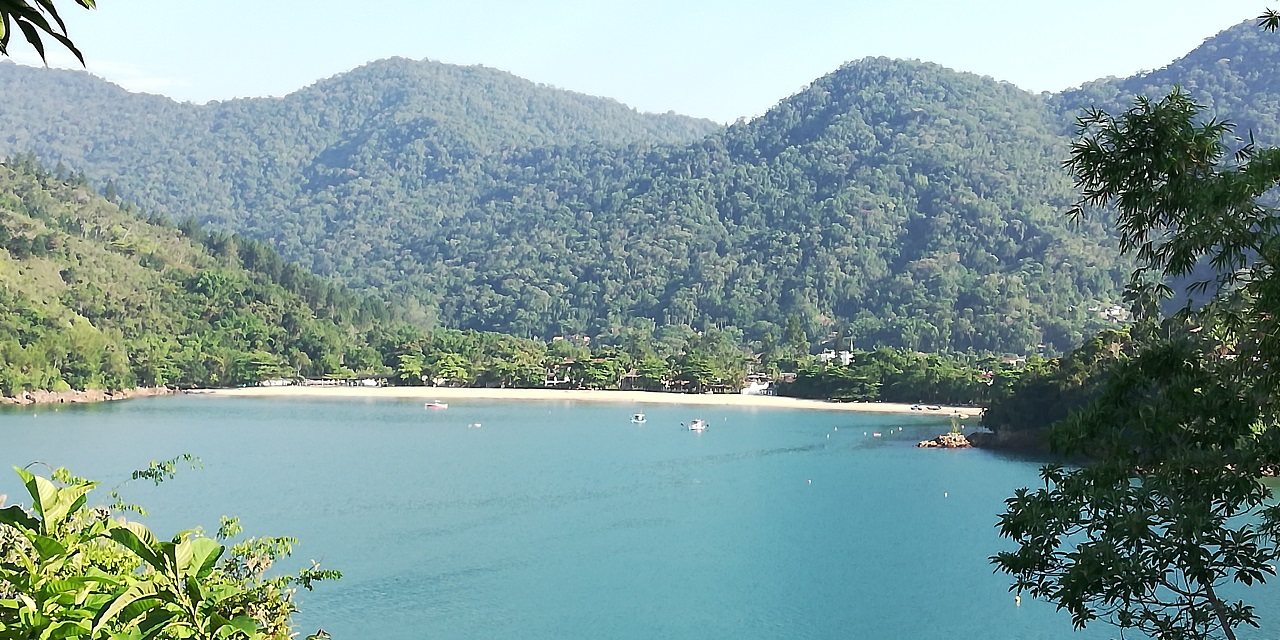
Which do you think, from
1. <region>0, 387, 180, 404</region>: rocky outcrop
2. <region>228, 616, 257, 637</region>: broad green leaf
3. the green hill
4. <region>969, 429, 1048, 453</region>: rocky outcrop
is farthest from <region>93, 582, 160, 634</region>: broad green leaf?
the green hill

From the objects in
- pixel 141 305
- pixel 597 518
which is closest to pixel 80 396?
pixel 141 305

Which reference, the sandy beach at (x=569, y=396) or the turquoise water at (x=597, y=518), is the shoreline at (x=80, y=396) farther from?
the turquoise water at (x=597, y=518)

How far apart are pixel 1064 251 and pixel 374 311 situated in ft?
233

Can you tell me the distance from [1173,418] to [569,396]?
233 ft

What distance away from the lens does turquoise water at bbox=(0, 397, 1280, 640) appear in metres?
19.4

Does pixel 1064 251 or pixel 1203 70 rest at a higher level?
pixel 1203 70

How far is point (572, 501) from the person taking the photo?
32031mm

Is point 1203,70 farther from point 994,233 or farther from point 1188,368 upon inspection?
point 1188,368

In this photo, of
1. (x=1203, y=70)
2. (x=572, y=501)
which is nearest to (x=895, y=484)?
(x=572, y=501)

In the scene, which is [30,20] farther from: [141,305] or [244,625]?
[141,305]

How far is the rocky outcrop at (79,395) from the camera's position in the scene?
6047 centimetres

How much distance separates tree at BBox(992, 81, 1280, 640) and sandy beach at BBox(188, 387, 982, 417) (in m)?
61.5

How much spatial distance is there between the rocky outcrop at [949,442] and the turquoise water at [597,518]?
50.2 inches

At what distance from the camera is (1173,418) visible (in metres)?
6.01
